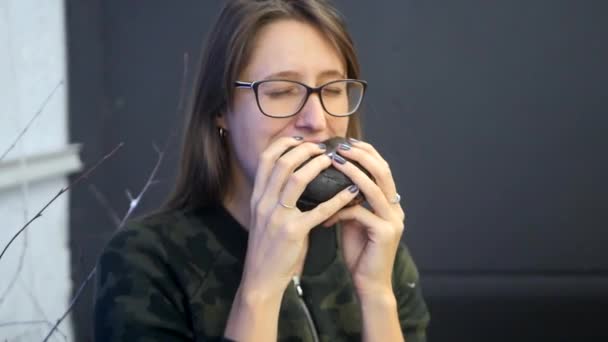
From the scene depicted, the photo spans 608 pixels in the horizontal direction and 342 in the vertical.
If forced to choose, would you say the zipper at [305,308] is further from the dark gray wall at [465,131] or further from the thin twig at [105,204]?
the thin twig at [105,204]

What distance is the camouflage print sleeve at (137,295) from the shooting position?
1.10 m

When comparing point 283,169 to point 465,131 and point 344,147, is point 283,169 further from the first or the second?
point 465,131

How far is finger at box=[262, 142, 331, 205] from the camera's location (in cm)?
109

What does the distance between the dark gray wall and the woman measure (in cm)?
107

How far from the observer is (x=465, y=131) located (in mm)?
2367

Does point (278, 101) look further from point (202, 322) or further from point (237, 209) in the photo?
A: point (202, 322)

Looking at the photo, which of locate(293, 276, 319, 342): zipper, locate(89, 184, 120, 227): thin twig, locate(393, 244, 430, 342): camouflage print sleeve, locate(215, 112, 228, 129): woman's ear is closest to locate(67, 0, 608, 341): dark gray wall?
locate(89, 184, 120, 227): thin twig

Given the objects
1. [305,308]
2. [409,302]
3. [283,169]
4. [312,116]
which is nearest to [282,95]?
[312,116]

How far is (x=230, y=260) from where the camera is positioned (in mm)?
1211

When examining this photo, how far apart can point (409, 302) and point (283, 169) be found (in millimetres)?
461

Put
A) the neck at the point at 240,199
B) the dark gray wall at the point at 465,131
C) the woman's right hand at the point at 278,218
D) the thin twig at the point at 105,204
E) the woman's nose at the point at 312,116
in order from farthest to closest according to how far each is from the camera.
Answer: the thin twig at the point at 105,204
the dark gray wall at the point at 465,131
the neck at the point at 240,199
the woman's nose at the point at 312,116
the woman's right hand at the point at 278,218

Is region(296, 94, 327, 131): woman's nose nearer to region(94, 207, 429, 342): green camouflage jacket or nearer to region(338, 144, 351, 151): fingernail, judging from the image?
region(338, 144, 351, 151): fingernail

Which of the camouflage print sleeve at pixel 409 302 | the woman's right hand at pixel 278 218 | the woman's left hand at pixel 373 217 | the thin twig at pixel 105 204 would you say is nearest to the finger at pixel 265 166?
the woman's right hand at pixel 278 218

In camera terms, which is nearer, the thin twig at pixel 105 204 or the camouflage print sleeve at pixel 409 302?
the camouflage print sleeve at pixel 409 302
